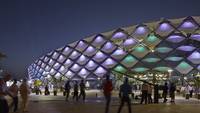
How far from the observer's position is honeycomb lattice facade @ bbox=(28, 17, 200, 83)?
87062 mm

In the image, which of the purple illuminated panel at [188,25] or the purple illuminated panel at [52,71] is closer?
the purple illuminated panel at [188,25]

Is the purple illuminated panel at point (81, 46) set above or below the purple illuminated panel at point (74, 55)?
above

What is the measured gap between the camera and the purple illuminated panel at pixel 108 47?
97.4 metres

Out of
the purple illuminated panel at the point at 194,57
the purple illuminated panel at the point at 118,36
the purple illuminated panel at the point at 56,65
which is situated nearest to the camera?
the purple illuminated panel at the point at 194,57

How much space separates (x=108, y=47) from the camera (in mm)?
98625

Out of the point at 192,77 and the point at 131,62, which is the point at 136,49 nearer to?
the point at 131,62

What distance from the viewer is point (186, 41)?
286 feet

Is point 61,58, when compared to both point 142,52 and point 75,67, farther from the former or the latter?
point 142,52

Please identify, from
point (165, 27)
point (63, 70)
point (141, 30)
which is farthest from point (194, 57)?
point (63, 70)

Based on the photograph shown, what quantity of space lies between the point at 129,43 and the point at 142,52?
13.6ft

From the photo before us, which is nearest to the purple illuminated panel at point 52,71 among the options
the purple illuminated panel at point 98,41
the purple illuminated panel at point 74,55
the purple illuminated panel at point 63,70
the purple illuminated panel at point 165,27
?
the purple illuminated panel at point 63,70

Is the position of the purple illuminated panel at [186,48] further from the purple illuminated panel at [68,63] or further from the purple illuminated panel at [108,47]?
the purple illuminated panel at [68,63]

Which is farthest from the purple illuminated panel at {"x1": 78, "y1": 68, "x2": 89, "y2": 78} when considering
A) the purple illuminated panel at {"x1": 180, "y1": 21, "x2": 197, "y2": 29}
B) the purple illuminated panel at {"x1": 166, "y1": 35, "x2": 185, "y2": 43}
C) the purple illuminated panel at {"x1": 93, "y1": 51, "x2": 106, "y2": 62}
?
the purple illuminated panel at {"x1": 180, "y1": 21, "x2": 197, "y2": 29}

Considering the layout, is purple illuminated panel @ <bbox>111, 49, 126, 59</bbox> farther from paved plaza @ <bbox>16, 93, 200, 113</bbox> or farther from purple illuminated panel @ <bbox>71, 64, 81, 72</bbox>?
paved plaza @ <bbox>16, 93, 200, 113</bbox>
